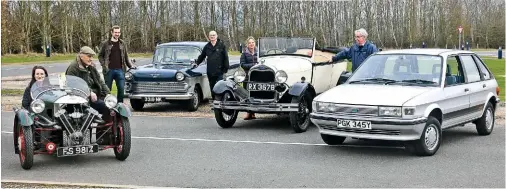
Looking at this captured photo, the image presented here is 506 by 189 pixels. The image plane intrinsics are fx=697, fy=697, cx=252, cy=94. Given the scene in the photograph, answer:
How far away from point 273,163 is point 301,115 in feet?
10.9

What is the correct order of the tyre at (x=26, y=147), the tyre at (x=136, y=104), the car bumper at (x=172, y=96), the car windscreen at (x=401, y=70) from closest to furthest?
the tyre at (x=26, y=147)
the car windscreen at (x=401, y=70)
the car bumper at (x=172, y=96)
the tyre at (x=136, y=104)

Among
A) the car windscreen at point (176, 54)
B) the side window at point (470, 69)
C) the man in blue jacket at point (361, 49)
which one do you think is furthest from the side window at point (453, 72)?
the car windscreen at point (176, 54)

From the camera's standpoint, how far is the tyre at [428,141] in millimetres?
9286

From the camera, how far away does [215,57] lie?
14750mm

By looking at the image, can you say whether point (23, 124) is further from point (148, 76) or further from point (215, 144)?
point (148, 76)

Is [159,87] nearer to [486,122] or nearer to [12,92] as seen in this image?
[486,122]

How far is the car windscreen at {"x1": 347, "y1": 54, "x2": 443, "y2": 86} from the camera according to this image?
33.4 ft

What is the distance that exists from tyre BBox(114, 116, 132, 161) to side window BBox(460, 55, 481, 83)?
17.6 feet

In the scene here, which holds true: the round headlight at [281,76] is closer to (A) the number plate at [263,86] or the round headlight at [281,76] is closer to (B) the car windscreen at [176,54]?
(A) the number plate at [263,86]

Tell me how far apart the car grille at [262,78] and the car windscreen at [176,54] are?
170 inches

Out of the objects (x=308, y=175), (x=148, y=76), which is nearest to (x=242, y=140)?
(x=308, y=175)

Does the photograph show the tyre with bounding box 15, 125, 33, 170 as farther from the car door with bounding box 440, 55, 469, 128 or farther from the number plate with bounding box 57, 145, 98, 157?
the car door with bounding box 440, 55, 469, 128

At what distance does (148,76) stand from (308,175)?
8.36 metres

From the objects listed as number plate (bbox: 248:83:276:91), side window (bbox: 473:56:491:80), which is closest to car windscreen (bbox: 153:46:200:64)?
number plate (bbox: 248:83:276:91)
